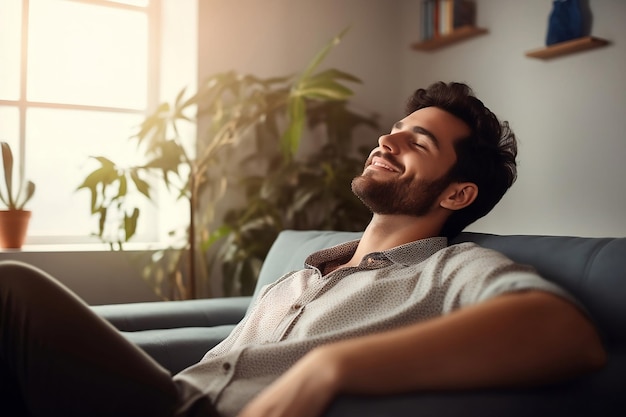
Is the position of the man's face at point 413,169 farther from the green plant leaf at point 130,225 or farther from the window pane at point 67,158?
the window pane at point 67,158

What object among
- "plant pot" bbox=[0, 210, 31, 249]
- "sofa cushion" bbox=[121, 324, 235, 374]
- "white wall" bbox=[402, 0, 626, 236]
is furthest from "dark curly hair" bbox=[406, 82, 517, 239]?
"plant pot" bbox=[0, 210, 31, 249]

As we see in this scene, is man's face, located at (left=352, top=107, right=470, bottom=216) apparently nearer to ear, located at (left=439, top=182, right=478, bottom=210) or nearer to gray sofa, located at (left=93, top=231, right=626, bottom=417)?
ear, located at (left=439, top=182, right=478, bottom=210)

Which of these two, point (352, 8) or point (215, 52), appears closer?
point (215, 52)

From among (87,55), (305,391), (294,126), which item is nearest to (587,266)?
(305,391)

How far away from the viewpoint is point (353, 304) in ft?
4.44

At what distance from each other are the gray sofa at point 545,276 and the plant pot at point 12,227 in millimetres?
1067

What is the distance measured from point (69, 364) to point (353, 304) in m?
0.52

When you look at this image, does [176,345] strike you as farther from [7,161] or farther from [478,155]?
[7,161]

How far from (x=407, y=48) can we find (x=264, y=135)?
3.54ft

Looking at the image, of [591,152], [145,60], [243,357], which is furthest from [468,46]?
[243,357]

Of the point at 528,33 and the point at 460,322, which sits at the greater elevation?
the point at 528,33

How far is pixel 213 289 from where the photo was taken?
3480 mm

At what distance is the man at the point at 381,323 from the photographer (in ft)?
3.16

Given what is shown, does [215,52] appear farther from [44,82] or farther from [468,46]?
[468,46]
